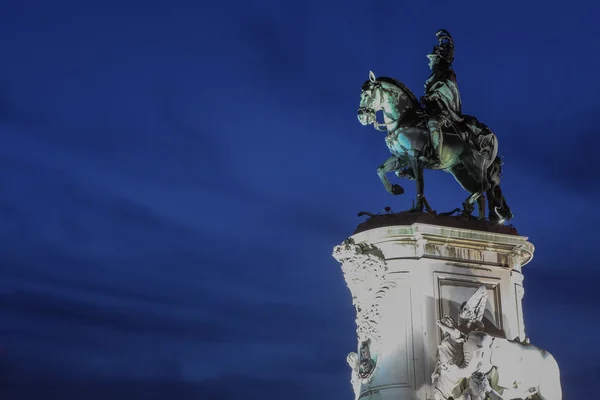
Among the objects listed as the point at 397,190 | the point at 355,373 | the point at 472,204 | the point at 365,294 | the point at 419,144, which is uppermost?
the point at 419,144

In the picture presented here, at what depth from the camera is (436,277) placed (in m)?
16.8

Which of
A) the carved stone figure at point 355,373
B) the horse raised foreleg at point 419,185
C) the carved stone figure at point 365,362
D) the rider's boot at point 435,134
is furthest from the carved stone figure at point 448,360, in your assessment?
the rider's boot at point 435,134

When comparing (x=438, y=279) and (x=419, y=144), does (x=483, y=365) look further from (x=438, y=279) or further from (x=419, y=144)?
(x=419, y=144)

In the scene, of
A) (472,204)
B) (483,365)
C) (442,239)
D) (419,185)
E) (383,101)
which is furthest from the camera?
(472,204)

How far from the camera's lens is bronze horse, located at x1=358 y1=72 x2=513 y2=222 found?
18.0 metres

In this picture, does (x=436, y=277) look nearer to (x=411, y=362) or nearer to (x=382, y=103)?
(x=411, y=362)

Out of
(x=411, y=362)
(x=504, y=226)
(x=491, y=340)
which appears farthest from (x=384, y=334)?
(x=504, y=226)

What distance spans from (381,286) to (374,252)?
635 mm

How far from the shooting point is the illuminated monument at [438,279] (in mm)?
16016

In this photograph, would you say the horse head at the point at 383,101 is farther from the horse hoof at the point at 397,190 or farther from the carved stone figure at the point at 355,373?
the carved stone figure at the point at 355,373

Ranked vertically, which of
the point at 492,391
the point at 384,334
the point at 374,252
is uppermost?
the point at 374,252

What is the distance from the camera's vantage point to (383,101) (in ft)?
59.6

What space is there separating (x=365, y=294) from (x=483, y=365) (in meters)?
2.51

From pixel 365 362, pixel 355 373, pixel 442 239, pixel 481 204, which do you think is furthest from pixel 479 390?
pixel 481 204
